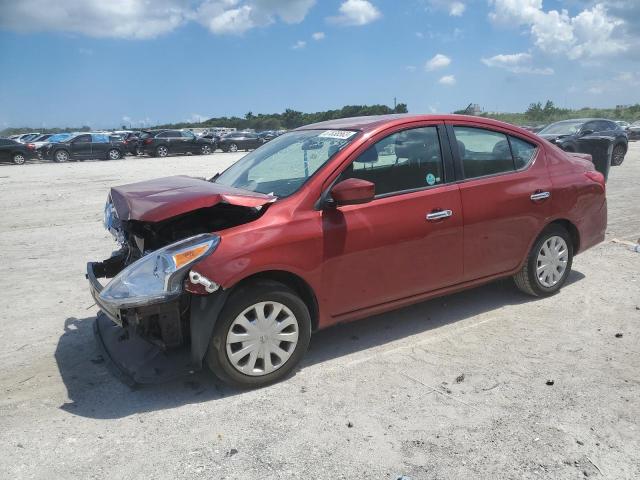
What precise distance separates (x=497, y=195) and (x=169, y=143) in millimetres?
30702

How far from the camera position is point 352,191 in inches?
147

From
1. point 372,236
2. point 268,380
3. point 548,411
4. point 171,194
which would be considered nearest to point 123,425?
point 268,380

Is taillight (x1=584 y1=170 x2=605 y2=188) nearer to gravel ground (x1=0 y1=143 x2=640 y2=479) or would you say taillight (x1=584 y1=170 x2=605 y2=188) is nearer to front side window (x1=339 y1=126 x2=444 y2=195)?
gravel ground (x1=0 y1=143 x2=640 y2=479)

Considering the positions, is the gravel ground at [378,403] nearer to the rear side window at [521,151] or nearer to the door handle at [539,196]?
the door handle at [539,196]

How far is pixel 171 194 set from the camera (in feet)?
12.8

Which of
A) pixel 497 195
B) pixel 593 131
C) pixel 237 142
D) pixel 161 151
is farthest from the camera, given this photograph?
pixel 237 142

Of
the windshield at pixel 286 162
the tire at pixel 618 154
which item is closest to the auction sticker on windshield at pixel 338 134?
the windshield at pixel 286 162

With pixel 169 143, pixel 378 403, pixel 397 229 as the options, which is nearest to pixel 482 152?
pixel 397 229

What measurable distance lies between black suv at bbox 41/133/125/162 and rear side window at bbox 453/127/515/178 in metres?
29.9

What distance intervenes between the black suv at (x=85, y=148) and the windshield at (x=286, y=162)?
2875cm

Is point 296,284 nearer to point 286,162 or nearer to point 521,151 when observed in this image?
point 286,162

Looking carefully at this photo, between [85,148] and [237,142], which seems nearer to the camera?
[85,148]

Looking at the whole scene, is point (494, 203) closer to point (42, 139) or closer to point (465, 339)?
point (465, 339)

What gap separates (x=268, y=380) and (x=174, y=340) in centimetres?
67
